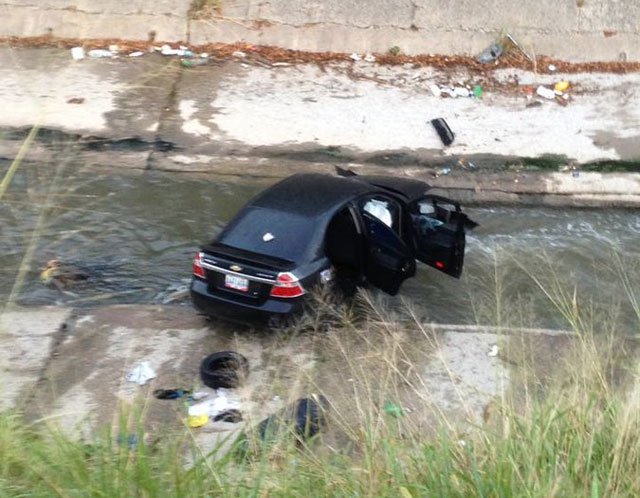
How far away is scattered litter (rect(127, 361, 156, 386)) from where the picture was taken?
805 centimetres

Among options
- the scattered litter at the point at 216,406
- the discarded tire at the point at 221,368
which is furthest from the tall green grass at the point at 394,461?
the discarded tire at the point at 221,368

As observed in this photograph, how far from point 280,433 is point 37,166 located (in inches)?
290

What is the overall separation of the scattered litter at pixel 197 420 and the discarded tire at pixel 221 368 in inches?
14.5

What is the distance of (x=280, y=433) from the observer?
15.2 feet

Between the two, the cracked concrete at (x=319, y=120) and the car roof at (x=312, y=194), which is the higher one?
the car roof at (x=312, y=194)

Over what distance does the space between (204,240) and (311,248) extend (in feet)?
9.61

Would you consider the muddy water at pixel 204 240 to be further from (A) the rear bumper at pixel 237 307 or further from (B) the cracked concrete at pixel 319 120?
(A) the rear bumper at pixel 237 307

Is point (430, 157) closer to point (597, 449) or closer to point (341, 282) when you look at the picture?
point (341, 282)

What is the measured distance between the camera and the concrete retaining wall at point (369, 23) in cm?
1558

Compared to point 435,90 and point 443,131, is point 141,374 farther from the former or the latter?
point 435,90

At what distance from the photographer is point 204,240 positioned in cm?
1099

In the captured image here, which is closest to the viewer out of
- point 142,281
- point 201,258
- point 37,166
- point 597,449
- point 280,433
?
point 597,449

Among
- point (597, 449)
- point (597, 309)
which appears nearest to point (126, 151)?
point (597, 309)

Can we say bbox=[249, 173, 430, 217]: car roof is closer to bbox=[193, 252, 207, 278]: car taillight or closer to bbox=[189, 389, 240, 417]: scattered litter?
bbox=[193, 252, 207, 278]: car taillight
